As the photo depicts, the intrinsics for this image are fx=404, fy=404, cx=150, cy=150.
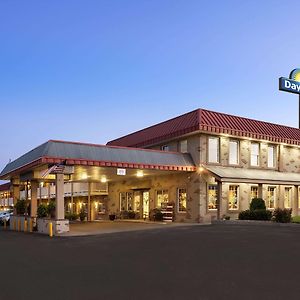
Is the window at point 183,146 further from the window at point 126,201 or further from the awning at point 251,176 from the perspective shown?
the window at point 126,201

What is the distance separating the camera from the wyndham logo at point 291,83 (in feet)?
141

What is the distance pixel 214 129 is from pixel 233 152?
3.36 meters

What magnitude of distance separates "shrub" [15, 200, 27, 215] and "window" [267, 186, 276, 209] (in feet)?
62.0

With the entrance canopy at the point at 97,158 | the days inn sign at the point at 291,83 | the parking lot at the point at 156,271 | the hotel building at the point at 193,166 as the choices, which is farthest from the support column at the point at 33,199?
the days inn sign at the point at 291,83

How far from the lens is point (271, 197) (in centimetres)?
3206

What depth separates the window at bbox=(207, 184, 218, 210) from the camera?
28.5 m

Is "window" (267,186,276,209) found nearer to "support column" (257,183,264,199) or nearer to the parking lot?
"support column" (257,183,264,199)

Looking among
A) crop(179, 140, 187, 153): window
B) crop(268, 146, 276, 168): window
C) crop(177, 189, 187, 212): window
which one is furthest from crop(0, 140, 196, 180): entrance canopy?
crop(268, 146, 276, 168): window

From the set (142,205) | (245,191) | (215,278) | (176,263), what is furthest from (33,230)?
(215,278)

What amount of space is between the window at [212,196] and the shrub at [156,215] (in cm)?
394

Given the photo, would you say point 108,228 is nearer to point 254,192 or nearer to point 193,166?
point 193,166

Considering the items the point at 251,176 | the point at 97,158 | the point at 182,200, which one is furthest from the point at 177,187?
the point at 97,158

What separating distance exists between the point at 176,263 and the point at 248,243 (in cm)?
502

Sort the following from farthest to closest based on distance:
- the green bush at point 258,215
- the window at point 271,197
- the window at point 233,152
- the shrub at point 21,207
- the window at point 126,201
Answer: the window at point 126,201, the window at point 271,197, the shrub at point 21,207, the window at point 233,152, the green bush at point 258,215
